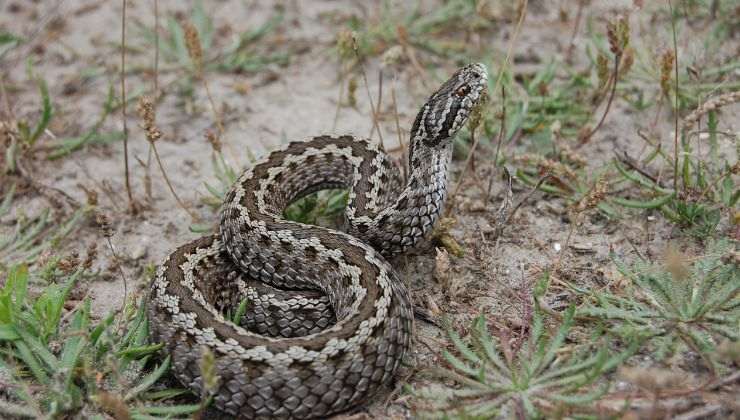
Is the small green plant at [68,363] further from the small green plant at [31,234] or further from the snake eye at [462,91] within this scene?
the snake eye at [462,91]

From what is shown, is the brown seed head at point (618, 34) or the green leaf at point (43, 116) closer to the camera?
the brown seed head at point (618, 34)

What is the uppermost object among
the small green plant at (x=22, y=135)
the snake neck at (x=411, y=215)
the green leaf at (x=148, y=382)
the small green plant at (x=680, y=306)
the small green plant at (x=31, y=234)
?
the small green plant at (x=22, y=135)

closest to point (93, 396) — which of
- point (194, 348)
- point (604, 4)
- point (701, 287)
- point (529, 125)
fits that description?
point (194, 348)

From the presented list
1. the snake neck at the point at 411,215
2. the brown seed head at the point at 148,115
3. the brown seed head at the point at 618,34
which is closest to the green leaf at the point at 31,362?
the brown seed head at the point at 148,115

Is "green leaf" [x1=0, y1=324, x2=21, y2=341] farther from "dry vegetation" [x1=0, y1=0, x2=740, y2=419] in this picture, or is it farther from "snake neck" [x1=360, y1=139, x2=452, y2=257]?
"snake neck" [x1=360, y1=139, x2=452, y2=257]

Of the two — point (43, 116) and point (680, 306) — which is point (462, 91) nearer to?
point (680, 306)

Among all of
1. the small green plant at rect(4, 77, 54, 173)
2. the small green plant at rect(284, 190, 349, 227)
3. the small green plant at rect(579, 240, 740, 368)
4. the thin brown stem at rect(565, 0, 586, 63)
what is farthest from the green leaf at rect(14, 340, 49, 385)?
the thin brown stem at rect(565, 0, 586, 63)

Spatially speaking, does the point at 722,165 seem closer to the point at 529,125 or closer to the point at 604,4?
the point at 529,125

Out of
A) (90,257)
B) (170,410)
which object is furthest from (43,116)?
(170,410)
